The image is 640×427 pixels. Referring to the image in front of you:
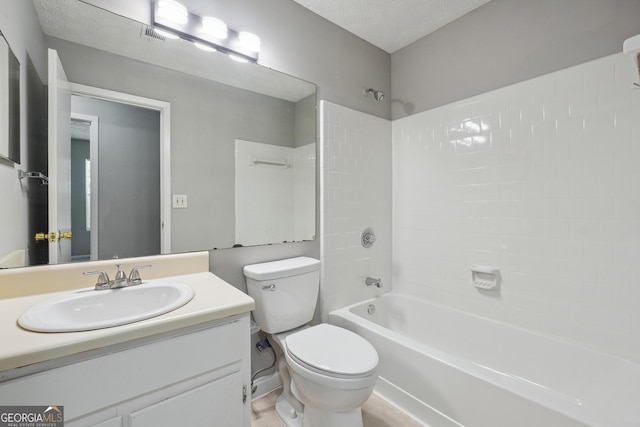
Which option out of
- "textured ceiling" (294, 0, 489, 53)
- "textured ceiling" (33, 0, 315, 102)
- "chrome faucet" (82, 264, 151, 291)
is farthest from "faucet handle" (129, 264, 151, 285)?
"textured ceiling" (294, 0, 489, 53)

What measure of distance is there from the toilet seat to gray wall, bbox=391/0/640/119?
1.81 meters

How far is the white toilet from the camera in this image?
1181 mm

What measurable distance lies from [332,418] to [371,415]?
437 mm

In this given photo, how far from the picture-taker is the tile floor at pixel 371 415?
1514 millimetres

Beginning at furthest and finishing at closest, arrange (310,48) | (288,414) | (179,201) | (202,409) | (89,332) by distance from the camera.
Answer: (310,48)
(288,414)
(179,201)
(202,409)
(89,332)

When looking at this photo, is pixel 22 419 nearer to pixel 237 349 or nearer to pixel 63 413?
pixel 63 413

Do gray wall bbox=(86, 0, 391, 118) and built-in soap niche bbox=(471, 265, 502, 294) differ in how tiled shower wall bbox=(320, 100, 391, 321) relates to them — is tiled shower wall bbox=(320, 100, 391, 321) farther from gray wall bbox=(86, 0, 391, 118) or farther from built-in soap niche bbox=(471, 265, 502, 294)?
built-in soap niche bbox=(471, 265, 502, 294)

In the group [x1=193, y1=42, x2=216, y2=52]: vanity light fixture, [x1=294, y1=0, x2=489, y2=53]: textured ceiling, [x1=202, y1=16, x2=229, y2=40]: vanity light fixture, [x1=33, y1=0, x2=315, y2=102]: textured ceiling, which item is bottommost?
[x1=33, y1=0, x2=315, y2=102]: textured ceiling

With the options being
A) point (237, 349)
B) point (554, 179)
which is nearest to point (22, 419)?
point (237, 349)

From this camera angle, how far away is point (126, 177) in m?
1.30

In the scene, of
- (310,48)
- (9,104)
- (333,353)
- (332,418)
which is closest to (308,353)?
(333,353)

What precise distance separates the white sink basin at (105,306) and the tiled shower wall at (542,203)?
180 centimetres

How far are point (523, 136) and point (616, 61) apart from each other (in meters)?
0.48

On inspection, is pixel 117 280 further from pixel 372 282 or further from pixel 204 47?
pixel 372 282
